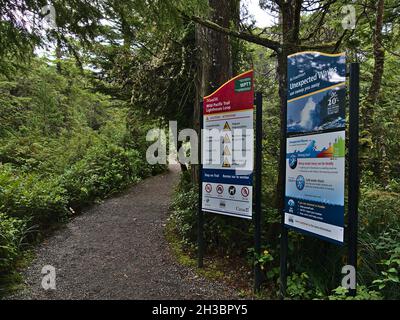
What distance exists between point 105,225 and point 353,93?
20.7ft

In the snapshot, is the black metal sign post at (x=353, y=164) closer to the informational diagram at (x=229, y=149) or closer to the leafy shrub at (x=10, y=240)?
the informational diagram at (x=229, y=149)

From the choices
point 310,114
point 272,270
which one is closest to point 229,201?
point 272,270

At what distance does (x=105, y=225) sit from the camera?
25.1 feet

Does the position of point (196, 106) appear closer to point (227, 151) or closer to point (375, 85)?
point (227, 151)

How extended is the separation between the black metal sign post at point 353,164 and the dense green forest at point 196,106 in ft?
1.68

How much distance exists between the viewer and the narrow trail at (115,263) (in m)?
4.35

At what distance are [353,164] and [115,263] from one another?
161 inches

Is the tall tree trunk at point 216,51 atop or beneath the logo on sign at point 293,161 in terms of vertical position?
atop

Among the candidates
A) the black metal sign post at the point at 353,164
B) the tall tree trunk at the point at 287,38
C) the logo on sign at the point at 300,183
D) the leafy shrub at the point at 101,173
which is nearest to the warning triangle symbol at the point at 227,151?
the tall tree trunk at the point at 287,38

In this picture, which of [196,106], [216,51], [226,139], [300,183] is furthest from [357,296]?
[196,106]

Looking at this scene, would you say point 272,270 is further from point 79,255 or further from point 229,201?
point 79,255

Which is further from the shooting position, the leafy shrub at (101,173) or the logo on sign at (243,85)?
the leafy shrub at (101,173)

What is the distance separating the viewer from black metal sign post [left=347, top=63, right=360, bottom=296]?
2.96 m
